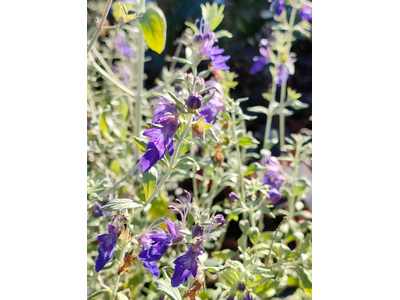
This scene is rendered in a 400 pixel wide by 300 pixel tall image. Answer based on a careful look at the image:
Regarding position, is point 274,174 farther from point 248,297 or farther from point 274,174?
point 248,297

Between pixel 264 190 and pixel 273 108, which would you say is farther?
pixel 273 108

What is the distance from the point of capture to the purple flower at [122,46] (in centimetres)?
137

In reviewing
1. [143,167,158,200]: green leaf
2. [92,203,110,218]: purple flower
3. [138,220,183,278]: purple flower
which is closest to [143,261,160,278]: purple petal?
[138,220,183,278]: purple flower

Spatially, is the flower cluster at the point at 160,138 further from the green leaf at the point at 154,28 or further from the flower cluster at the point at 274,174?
the flower cluster at the point at 274,174

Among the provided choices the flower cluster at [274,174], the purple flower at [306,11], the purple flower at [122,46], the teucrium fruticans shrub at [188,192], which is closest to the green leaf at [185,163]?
the teucrium fruticans shrub at [188,192]

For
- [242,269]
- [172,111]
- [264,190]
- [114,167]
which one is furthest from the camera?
[114,167]

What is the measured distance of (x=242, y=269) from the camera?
689mm

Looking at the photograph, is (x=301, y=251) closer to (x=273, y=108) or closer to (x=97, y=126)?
(x=273, y=108)

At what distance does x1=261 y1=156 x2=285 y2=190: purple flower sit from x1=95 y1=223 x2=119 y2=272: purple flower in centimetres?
43

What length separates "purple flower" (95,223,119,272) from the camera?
0.58 meters

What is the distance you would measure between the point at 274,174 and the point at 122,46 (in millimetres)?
781
